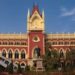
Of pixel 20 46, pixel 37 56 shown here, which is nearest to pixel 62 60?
pixel 37 56

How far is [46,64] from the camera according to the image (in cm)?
8100

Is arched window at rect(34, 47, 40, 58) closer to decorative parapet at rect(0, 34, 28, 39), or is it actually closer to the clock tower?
the clock tower

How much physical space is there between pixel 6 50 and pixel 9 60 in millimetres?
5973

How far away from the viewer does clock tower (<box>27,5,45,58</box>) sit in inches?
3605

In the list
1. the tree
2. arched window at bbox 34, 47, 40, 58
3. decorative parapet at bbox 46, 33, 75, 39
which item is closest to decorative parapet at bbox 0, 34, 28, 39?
arched window at bbox 34, 47, 40, 58

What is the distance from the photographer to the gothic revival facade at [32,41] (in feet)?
301

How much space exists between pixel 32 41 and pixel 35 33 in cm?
232

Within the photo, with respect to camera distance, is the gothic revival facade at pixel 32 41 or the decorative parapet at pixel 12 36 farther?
the decorative parapet at pixel 12 36

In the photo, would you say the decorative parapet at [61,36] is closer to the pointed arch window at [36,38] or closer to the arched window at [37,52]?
the pointed arch window at [36,38]

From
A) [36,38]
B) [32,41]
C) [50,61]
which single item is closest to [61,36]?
[36,38]

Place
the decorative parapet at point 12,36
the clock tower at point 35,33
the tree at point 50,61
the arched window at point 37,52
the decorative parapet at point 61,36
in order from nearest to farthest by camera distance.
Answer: the tree at point 50,61
the arched window at point 37,52
the clock tower at point 35,33
the decorative parapet at point 12,36
the decorative parapet at point 61,36

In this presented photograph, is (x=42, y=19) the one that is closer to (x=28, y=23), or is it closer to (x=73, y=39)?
(x=28, y=23)

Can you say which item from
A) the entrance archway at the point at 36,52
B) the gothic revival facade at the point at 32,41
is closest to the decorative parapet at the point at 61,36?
the gothic revival facade at the point at 32,41

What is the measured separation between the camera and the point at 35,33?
92.6 m
